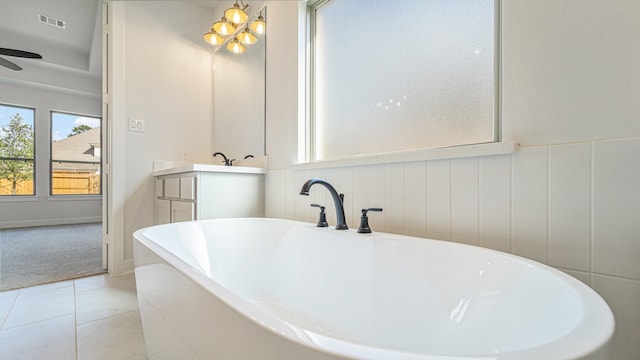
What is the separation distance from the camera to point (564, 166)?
881 millimetres

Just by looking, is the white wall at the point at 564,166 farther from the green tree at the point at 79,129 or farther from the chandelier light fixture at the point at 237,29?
the green tree at the point at 79,129

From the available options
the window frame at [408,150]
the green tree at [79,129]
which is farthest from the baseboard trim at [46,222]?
the window frame at [408,150]

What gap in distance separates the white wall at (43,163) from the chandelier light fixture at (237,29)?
3.96 meters

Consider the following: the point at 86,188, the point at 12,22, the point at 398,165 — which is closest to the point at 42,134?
the point at 86,188

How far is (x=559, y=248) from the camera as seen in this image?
891 millimetres

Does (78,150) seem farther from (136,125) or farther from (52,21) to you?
(136,125)

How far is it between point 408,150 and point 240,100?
5.51 ft

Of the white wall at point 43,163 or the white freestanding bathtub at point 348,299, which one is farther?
the white wall at point 43,163

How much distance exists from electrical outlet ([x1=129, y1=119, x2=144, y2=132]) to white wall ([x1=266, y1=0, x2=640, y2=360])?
2291mm

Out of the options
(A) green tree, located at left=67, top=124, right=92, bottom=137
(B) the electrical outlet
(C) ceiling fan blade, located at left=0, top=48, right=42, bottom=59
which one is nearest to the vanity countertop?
(B) the electrical outlet

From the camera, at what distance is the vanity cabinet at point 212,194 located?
187 cm

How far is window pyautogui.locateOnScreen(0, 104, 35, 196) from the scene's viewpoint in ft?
13.9

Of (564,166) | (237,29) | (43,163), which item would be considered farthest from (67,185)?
(564,166)

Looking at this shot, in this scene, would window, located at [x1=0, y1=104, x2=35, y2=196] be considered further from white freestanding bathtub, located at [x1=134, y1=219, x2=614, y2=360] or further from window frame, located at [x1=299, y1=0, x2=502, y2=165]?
window frame, located at [x1=299, y1=0, x2=502, y2=165]
